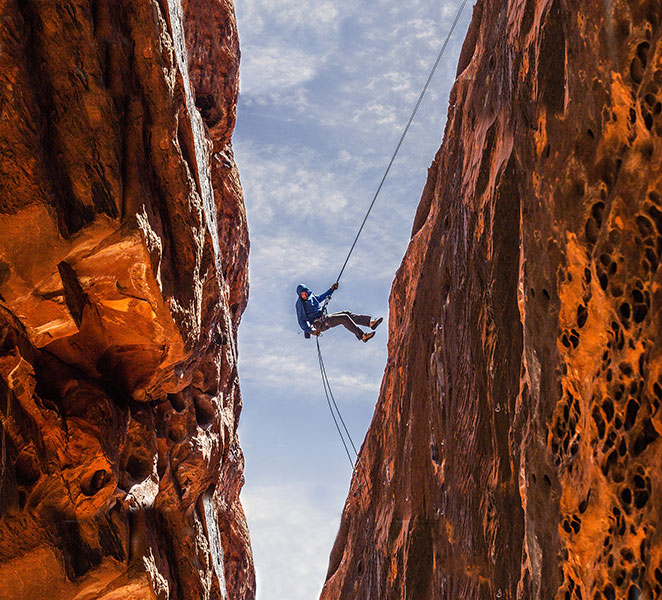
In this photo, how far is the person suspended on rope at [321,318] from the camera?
55.5 feet

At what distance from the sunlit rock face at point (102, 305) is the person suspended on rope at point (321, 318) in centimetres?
745

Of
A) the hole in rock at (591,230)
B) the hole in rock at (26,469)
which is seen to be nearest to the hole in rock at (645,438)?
the hole in rock at (591,230)

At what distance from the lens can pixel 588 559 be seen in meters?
4.41

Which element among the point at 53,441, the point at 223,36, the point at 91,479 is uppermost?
the point at 223,36

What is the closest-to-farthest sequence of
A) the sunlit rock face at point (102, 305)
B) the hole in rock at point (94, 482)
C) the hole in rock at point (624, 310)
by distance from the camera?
1. the hole in rock at point (624, 310)
2. the sunlit rock face at point (102, 305)
3. the hole in rock at point (94, 482)

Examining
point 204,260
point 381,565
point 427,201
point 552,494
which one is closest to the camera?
point 552,494

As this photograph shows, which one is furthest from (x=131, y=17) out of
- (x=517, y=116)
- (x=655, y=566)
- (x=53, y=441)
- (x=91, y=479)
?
(x=655, y=566)

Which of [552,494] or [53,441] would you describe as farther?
[53,441]

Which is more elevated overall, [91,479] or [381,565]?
[91,479]

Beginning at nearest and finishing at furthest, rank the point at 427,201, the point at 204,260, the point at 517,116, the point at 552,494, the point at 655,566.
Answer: the point at 655,566, the point at 552,494, the point at 517,116, the point at 204,260, the point at 427,201

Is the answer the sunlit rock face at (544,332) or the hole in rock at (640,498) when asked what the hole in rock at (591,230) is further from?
the hole in rock at (640,498)

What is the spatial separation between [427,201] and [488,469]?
6.26 m

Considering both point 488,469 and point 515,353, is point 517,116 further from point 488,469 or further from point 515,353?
point 488,469

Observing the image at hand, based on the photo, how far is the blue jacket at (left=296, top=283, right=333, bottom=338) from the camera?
1750cm
